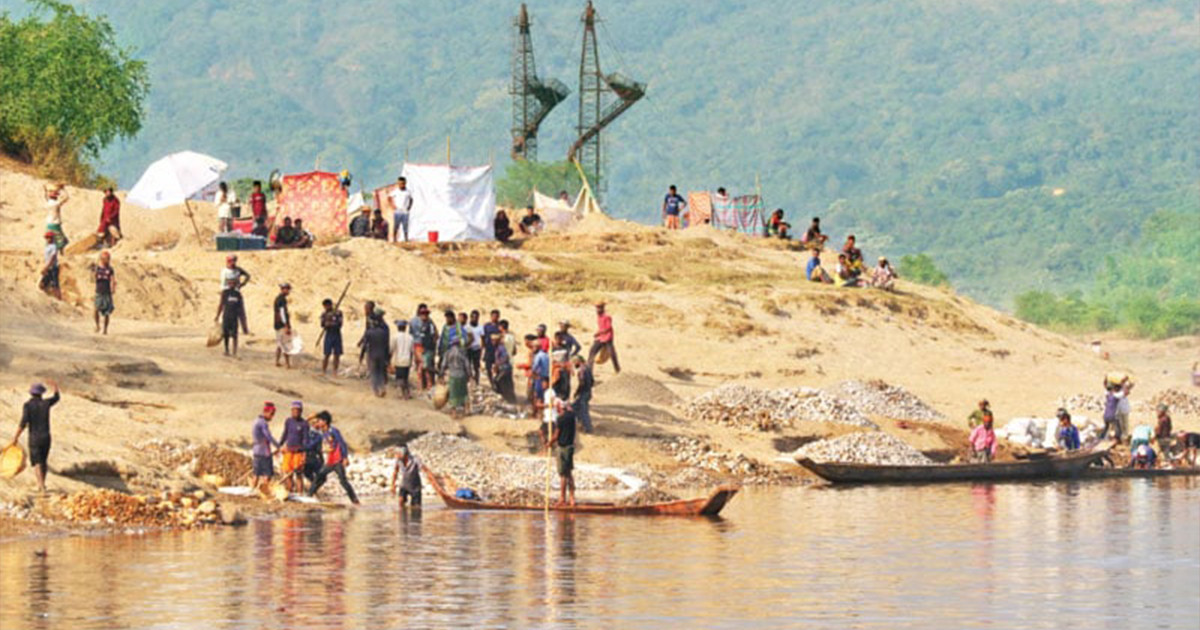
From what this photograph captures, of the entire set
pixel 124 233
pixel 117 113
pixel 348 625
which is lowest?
pixel 348 625

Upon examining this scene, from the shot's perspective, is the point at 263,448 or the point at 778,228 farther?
the point at 778,228

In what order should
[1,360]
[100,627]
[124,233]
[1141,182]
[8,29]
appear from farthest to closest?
[1141,182]
[8,29]
[124,233]
[1,360]
[100,627]

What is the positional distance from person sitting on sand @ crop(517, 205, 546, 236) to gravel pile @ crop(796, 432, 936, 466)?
72.3 feet

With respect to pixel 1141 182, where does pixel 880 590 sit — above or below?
below

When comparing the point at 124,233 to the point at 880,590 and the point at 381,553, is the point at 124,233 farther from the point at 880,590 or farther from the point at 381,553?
the point at 880,590

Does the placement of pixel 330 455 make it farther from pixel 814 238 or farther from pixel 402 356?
pixel 814 238

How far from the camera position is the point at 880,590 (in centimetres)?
2608

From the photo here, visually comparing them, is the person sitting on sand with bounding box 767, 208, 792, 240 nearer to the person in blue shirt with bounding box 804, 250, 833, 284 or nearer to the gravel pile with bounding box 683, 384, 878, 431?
the person in blue shirt with bounding box 804, 250, 833, 284

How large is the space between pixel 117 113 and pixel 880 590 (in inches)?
2016

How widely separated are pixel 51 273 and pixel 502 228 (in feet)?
61.8

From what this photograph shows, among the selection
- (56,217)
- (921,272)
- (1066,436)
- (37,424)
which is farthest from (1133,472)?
(921,272)

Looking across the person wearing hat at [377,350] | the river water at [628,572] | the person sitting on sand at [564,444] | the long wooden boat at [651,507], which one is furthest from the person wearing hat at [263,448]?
the person wearing hat at [377,350]

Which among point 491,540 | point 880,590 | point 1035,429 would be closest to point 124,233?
point 1035,429

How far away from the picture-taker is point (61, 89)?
7006 centimetres
